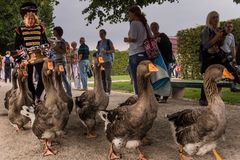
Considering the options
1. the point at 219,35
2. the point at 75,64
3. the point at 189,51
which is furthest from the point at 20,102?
the point at 189,51

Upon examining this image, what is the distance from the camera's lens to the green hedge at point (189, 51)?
24875 millimetres

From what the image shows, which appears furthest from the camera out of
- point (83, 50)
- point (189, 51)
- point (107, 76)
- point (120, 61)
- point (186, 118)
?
point (120, 61)

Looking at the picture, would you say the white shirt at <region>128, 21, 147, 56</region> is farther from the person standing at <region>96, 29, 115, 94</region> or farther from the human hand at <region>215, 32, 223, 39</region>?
the person standing at <region>96, 29, 115, 94</region>

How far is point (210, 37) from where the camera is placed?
977 cm

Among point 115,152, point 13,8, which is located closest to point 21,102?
point 115,152

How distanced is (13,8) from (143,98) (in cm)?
866

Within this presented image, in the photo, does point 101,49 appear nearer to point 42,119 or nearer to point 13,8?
point 13,8

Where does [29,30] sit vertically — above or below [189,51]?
above

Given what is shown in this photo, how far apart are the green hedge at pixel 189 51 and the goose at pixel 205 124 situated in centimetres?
1840

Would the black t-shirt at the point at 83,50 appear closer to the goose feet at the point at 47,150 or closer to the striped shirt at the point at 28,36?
the striped shirt at the point at 28,36

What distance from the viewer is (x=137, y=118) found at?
6.23 m

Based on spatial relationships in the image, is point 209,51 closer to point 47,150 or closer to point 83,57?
point 47,150

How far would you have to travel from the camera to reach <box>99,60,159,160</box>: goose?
20.5 feet

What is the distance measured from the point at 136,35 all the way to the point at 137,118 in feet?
10.7
